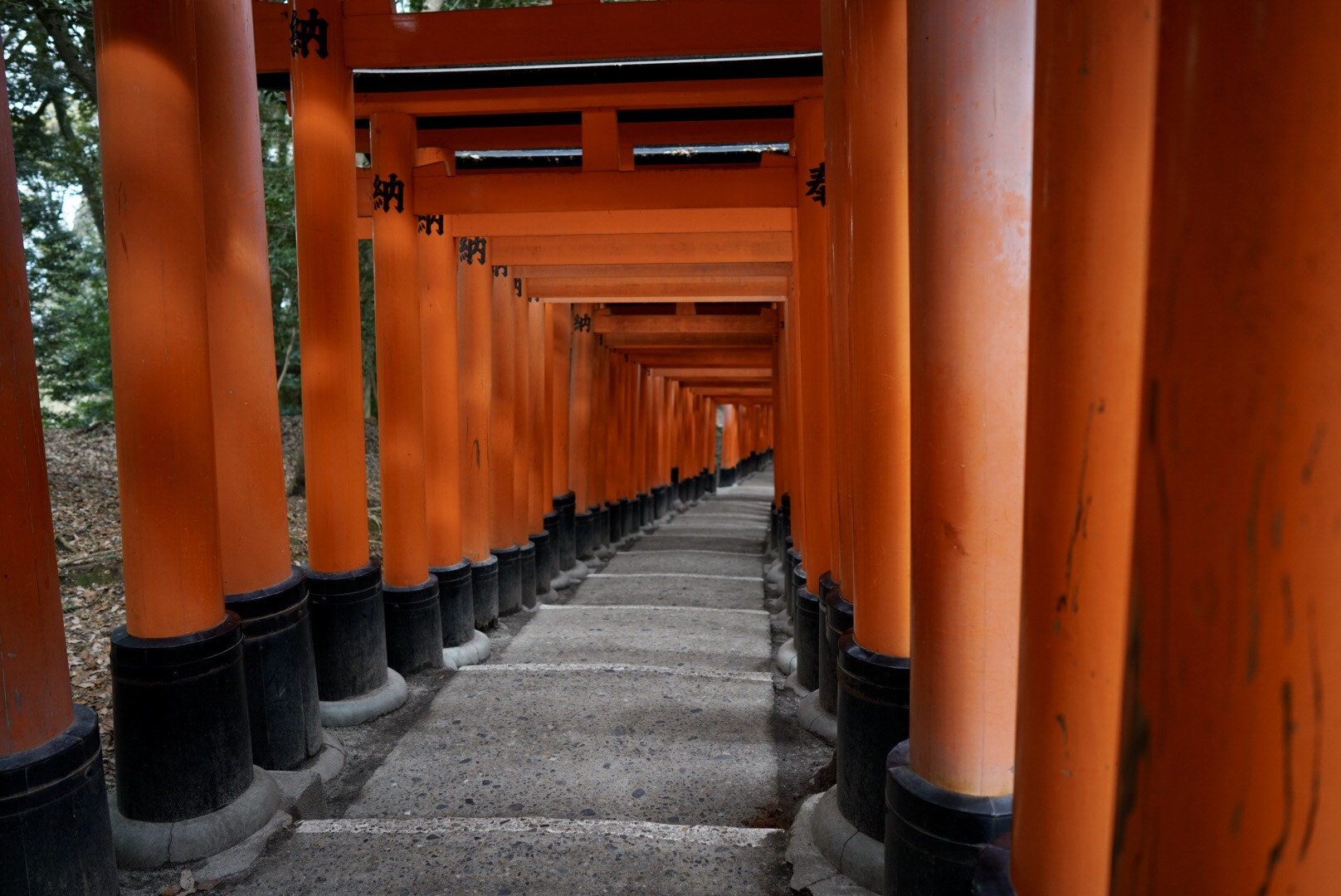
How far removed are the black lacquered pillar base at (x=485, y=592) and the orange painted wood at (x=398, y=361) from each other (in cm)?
144

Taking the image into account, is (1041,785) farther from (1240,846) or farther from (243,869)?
(243,869)

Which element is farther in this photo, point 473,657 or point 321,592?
point 473,657

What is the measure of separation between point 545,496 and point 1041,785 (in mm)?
9119

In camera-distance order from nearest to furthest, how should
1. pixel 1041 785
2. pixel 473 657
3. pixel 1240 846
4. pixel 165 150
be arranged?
pixel 1240 846 → pixel 1041 785 → pixel 165 150 → pixel 473 657

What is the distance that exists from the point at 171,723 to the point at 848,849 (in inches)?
97.0

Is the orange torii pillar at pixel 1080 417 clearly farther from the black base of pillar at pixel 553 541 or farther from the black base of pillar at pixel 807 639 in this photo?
the black base of pillar at pixel 553 541

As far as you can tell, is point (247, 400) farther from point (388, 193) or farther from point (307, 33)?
point (388, 193)

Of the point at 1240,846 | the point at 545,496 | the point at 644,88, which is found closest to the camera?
the point at 1240,846

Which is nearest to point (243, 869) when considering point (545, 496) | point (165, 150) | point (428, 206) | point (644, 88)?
point (165, 150)

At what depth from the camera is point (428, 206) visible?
18.9 ft

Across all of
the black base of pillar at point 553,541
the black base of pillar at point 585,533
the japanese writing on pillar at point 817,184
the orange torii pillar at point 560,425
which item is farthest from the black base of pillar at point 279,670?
the black base of pillar at point 585,533

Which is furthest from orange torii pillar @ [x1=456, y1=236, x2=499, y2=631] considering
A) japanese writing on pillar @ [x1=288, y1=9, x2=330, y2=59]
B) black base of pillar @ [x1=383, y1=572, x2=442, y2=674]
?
japanese writing on pillar @ [x1=288, y1=9, x2=330, y2=59]

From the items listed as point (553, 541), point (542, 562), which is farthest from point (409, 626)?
point (553, 541)

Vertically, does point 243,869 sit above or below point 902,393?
below
